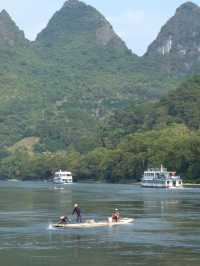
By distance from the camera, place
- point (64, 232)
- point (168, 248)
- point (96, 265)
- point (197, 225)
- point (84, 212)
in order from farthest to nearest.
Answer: point (84, 212) → point (197, 225) → point (64, 232) → point (168, 248) → point (96, 265)

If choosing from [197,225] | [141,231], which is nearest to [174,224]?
[197,225]

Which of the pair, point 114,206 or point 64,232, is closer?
point 64,232

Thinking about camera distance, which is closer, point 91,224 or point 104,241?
point 104,241

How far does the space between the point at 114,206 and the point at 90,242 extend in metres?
52.1

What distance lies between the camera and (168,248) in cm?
6681

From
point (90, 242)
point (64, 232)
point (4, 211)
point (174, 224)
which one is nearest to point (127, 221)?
point (174, 224)

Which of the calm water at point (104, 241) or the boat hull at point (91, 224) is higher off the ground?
the boat hull at point (91, 224)

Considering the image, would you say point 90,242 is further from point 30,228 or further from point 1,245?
point 30,228

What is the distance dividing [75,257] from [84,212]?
46389 millimetres

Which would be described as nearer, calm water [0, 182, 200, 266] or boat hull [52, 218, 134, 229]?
calm water [0, 182, 200, 266]

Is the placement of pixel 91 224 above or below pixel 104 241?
above

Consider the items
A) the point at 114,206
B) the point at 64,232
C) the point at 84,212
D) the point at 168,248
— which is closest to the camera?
the point at 168,248

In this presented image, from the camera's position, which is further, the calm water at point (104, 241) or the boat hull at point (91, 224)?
the boat hull at point (91, 224)

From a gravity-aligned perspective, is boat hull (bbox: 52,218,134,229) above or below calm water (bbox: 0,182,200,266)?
above
